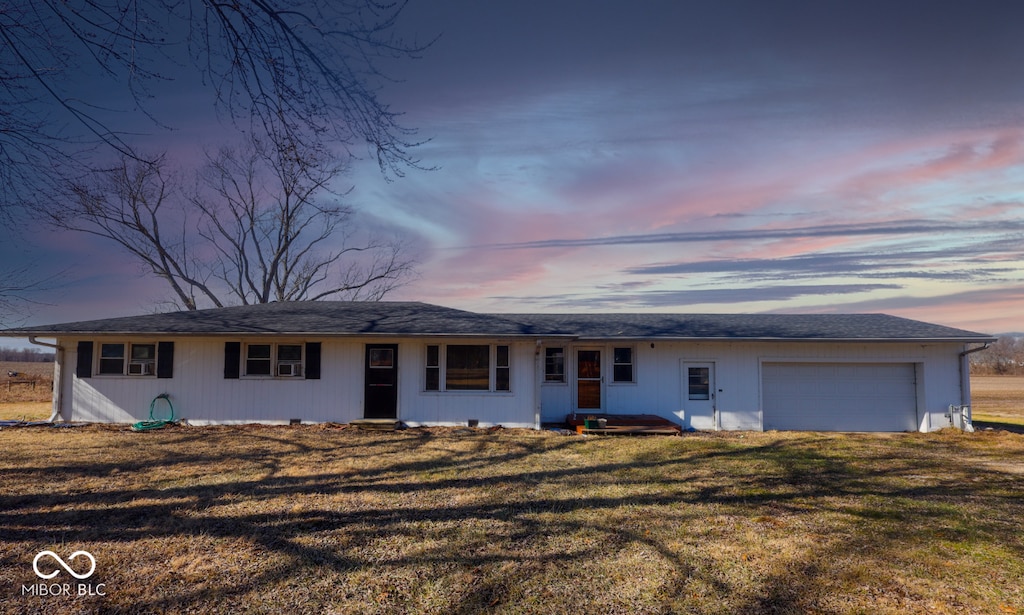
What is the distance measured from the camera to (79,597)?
4.42 metres

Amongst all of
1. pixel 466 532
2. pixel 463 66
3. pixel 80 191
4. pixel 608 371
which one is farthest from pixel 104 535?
pixel 608 371

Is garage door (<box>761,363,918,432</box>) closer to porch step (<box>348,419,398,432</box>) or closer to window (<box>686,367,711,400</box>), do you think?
window (<box>686,367,711,400</box>)

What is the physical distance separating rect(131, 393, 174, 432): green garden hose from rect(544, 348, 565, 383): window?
10.0 metres

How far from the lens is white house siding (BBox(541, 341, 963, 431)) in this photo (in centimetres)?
1533

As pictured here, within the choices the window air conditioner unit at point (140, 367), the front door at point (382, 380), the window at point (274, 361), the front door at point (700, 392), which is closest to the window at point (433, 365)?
the front door at point (382, 380)

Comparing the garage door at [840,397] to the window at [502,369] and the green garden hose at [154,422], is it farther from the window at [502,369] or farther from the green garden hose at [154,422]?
the green garden hose at [154,422]

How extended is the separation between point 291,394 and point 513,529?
10.0 metres

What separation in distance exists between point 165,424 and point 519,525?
38.8 feet

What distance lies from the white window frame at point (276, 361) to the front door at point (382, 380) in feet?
5.78

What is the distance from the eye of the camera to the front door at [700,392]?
1549 centimetres

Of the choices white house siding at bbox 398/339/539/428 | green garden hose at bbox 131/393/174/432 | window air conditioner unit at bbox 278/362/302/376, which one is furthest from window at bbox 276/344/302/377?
green garden hose at bbox 131/393/174/432

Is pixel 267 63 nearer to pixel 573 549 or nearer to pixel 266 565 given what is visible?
pixel 266 565

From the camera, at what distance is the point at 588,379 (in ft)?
52.3

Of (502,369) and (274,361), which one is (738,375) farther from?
(274,361)
